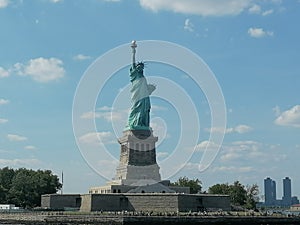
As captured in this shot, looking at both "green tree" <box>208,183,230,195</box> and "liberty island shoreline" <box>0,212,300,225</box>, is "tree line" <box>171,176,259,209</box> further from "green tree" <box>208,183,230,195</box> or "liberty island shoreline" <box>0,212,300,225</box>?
"liberty island shoreline" <box>0,212,300,225</box>

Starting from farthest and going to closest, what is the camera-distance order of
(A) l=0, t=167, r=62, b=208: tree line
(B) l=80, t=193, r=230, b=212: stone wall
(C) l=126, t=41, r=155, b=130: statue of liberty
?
(A) l=0, t=167, r=62, b=208: tree line, (C) l=126, t=41, r=155, b=130: statue of liberty, (B) l=80, t=193, r=230, b=212: stone wall

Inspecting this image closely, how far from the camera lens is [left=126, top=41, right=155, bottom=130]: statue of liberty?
293 feet

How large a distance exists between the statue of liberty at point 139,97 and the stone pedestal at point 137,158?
90.8 inches

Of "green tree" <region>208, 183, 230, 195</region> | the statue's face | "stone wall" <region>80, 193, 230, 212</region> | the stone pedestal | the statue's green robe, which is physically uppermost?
the statue's face

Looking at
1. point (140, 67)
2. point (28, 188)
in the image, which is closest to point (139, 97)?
point (140, 67)

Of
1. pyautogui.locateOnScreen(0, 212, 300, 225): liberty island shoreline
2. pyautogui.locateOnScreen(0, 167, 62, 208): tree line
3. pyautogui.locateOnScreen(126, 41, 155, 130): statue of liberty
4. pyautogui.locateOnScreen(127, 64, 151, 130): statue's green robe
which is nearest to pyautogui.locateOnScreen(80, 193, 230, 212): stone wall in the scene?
pyautogui.locateOnScreen(0, 212, 300, 225): liberty island shoreline

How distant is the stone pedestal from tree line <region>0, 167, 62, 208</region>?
15.7 metres

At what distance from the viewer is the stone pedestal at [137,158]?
8338 cm

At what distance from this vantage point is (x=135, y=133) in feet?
286

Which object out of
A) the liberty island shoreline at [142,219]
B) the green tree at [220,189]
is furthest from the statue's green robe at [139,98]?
the liberty island shoreline at [142,219]

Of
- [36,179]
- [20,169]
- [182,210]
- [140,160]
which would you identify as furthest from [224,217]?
[20,169]

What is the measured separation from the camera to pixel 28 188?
94.1 metres

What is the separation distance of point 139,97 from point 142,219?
3276cm

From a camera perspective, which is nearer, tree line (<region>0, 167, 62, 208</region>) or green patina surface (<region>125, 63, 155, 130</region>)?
green patina surface (<region>125, 63, 155, 130</region>)
